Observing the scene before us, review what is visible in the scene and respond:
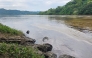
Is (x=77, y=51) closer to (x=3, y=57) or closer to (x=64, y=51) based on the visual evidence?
(x=64, y=51)

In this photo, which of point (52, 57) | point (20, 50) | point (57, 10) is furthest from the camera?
point (57, 10)

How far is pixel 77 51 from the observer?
16031 mm

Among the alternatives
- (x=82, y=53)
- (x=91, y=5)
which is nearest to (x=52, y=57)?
(x=82, y=53)

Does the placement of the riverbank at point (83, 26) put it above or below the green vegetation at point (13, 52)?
below

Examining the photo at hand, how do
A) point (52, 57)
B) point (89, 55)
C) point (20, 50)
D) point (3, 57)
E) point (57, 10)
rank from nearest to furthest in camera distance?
point (3, 57), point (20, 50), point (52, 57), point (89, 55), point (57, 10)

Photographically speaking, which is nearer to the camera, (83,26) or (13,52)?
(13,52)

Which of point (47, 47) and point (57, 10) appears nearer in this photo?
point (47, 47)

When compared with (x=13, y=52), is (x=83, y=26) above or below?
below

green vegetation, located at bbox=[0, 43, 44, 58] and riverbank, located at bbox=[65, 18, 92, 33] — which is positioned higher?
green vegetation, located at bbox=[0, 43, 44, 58]

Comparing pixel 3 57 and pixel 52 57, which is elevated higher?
pixel 3 57

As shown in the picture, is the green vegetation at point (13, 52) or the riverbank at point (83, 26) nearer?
the green vegetation at point (13, 52)

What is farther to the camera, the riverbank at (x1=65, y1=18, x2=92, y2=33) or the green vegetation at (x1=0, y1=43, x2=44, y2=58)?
the riverbank at (x1=65, y1=18, x2=92, y2=33)

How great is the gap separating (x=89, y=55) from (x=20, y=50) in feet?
22.6

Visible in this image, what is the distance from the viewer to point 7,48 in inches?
373
